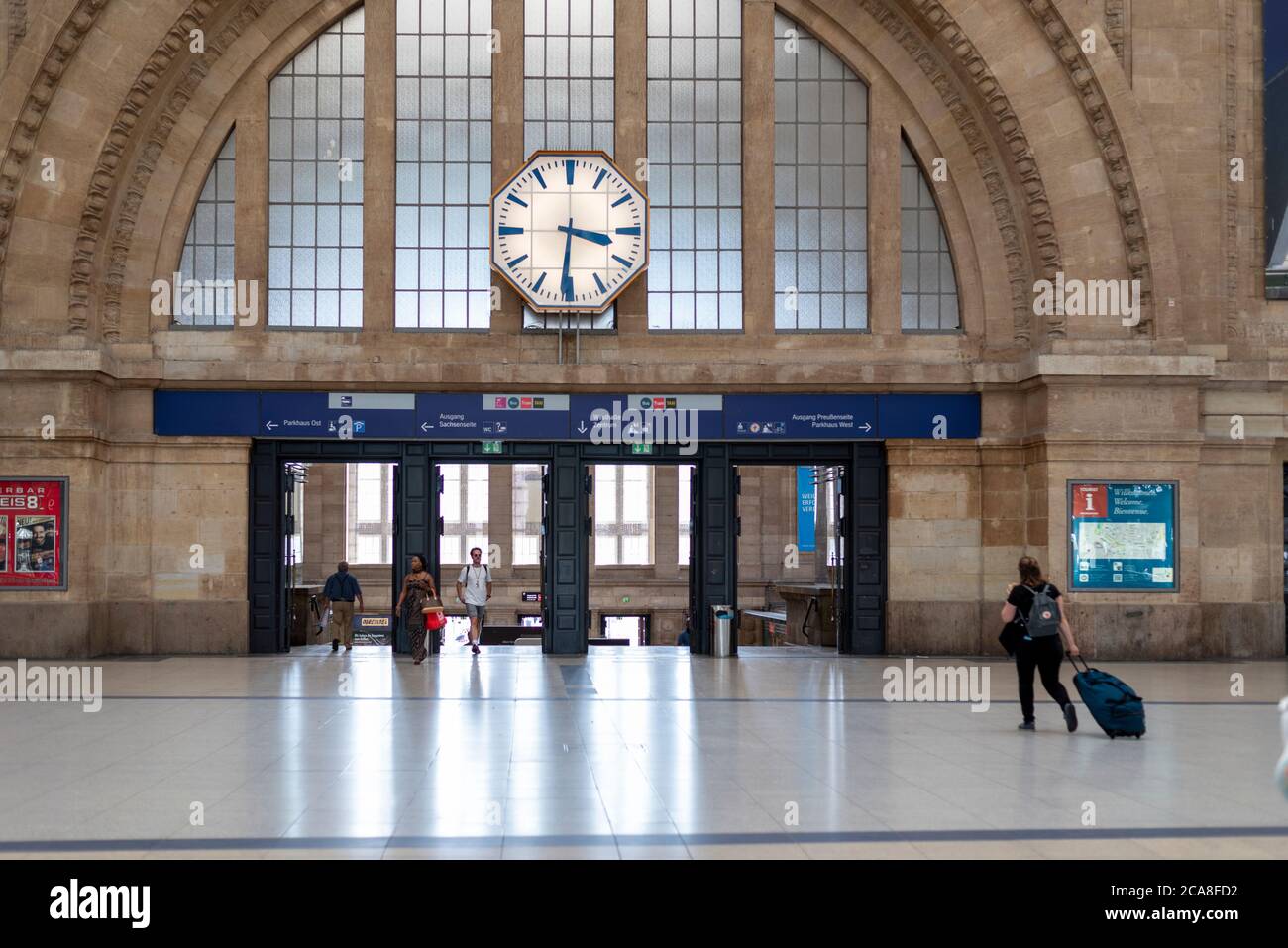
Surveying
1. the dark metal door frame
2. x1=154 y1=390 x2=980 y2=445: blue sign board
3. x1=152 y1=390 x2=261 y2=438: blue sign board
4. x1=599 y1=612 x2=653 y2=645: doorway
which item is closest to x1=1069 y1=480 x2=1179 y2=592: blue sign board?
x1=154 y1=390 x2=980 y2=445: blue sign board

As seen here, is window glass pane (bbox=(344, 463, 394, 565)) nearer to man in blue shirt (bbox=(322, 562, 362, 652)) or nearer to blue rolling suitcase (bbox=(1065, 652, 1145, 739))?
man in blue shirt (bbox=(322, 562, 362, 652))

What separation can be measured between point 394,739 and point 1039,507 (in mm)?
12129

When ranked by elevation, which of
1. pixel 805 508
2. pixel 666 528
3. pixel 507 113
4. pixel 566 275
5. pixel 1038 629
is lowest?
pixel 1038 629

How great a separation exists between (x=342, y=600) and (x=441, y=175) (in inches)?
Answer: 285

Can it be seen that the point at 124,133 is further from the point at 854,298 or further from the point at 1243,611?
the point at 1243,611

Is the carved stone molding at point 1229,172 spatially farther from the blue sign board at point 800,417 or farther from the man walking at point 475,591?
the man walking at point 475,591

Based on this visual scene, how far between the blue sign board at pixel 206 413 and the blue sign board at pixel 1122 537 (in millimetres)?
12407

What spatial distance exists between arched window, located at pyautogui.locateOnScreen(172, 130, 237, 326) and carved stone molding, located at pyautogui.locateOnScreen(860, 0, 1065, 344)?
410 inches

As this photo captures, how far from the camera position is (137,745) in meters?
11.9

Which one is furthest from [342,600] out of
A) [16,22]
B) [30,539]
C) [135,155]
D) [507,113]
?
[16,22]

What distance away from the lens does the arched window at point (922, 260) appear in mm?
22609

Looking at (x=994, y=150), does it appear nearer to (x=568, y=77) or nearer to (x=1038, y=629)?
(x=568, y=77)

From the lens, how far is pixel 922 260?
22.6 meters

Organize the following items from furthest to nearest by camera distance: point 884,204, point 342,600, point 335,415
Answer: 1. point 342,600
2. point 884,204
3. point 335,415
